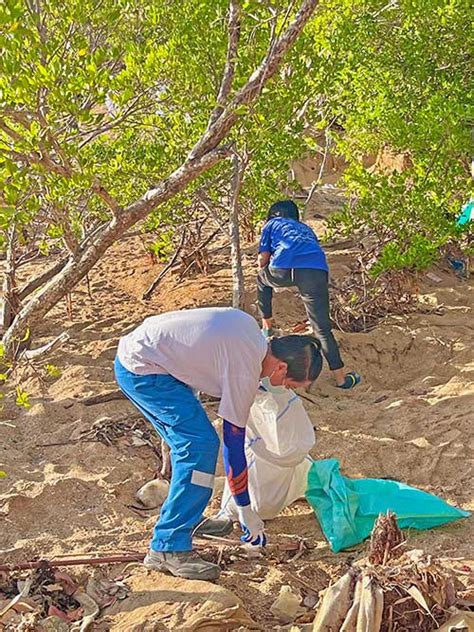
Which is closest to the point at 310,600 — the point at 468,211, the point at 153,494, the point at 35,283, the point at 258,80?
the point at 153,494

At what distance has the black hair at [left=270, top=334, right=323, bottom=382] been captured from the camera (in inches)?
140

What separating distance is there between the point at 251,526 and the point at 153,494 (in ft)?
3.10

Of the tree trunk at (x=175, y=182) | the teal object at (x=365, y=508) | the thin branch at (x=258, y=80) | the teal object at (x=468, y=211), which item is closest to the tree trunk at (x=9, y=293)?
the tree trunk at (x=175, y=182)

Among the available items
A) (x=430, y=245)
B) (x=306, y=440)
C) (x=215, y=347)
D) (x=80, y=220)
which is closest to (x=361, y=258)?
(x=430, y=245)

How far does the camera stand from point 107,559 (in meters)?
3.73

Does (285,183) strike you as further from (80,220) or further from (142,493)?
(142,493)

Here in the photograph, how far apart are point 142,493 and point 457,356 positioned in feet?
10.7

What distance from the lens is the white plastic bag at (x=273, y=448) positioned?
416 cm

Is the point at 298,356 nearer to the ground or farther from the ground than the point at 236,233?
nearer to the ground

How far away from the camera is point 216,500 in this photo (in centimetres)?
454

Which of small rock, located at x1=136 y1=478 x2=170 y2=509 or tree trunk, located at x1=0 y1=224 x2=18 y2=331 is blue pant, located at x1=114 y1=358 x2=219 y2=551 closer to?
small rock, located at x1=136 y1=478 x2=170 y2=509

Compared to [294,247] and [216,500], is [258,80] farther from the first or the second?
[216,500]

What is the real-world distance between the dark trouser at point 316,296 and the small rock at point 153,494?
220cm

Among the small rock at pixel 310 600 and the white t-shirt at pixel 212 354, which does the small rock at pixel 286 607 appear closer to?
the small rock at pixel 310 600
